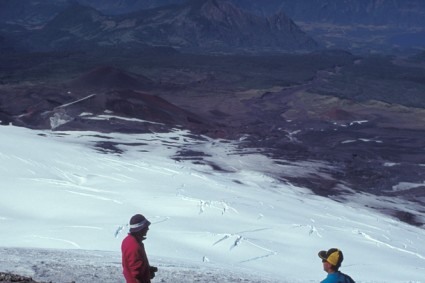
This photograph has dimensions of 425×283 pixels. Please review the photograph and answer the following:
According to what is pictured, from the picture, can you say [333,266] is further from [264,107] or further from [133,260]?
[264,107]

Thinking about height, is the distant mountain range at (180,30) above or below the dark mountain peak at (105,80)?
above

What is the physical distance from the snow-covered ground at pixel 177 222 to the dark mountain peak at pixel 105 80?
21703 mm

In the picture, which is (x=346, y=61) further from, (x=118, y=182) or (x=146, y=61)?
(x=118, y=182)

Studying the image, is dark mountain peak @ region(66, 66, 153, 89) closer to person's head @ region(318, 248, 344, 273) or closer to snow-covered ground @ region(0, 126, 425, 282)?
snow-covered ground @ region(0, 126, 425, 282)

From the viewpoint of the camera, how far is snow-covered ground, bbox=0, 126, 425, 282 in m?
12.1

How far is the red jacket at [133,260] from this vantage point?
24.1 ft

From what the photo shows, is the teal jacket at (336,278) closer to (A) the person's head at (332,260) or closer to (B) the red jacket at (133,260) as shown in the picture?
(A) the person's head at (332,260)

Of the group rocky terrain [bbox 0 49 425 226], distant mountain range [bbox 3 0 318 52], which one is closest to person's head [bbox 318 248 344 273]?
rocky terrain [bbox 0 49 425 226]

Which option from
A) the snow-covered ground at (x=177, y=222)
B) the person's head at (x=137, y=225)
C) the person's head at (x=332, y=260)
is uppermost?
the snow-covered ground at (x=177, y=222)

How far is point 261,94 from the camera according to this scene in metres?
57.2

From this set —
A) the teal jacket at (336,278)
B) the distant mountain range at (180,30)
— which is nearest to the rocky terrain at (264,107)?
the teal jacket at (336,278)

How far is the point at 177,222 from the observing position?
1719 centimetres

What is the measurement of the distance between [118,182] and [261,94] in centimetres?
3626

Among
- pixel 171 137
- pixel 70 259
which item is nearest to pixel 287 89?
pixel 171 137
